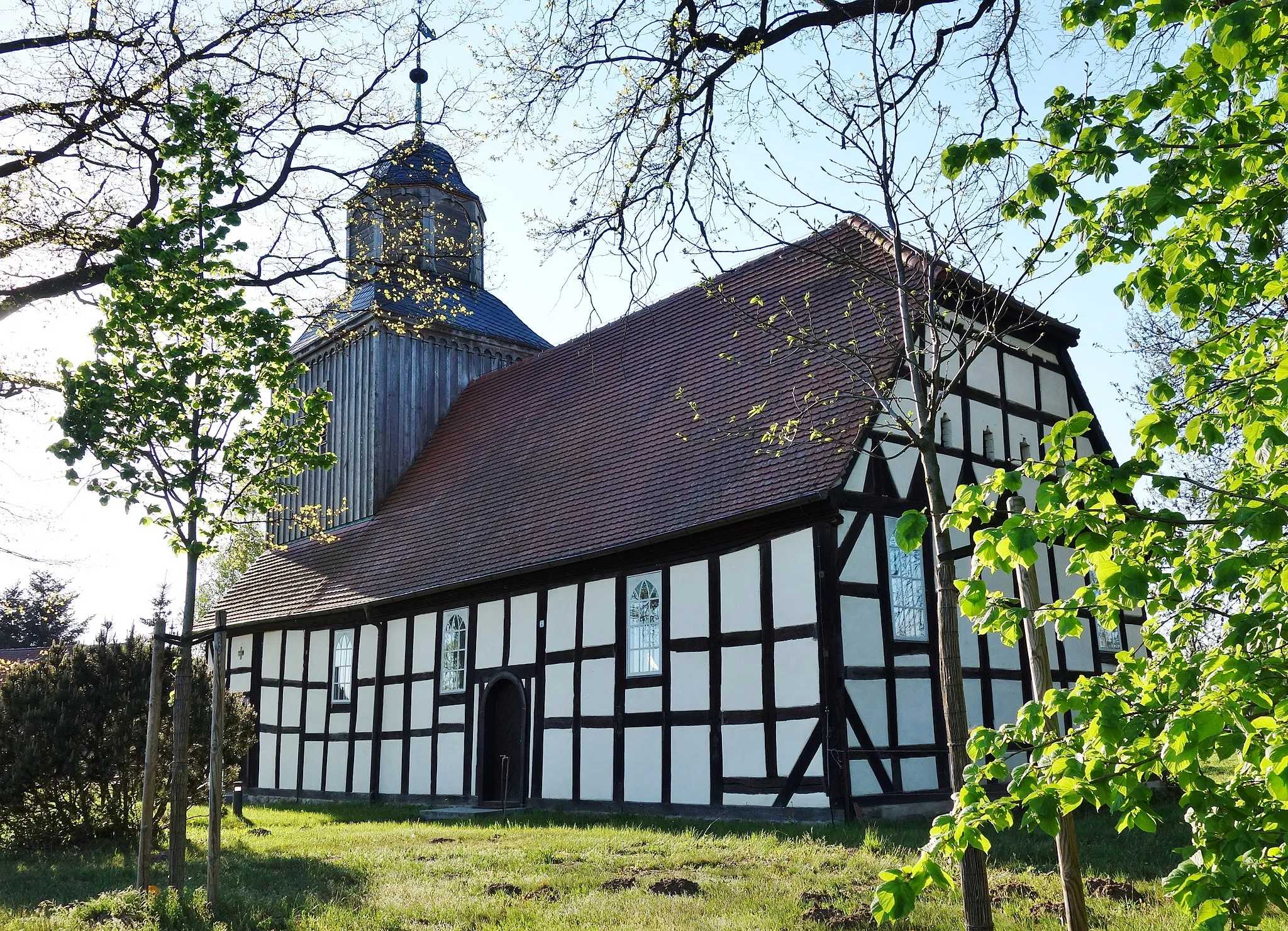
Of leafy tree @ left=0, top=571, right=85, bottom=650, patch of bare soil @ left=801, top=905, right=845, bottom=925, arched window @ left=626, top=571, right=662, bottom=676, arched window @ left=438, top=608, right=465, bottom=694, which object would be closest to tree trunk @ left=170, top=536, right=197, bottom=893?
patch of bare soil @ left=801, top=905, right=845, bottom=925

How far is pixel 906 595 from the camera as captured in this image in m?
12.8

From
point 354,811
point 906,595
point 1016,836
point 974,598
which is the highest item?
point 906,595

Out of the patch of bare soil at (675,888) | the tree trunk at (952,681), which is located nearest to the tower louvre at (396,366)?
the patch of bare soil at (675,888)

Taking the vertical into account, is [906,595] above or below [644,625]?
above

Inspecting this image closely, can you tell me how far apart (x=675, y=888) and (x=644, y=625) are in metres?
6.50

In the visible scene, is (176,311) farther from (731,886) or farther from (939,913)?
(939,913)

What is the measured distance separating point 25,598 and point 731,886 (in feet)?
141

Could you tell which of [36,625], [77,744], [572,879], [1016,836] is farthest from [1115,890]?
[36,625]

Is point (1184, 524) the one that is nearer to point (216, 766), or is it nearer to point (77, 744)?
point (216, 766)

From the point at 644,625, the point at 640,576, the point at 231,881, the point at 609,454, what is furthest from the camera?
the point at 609,454

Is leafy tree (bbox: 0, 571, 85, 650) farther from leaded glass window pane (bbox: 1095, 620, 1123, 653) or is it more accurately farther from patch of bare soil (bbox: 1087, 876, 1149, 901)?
patch of bare soil (bbox: 1087, 876, 1149, 901)

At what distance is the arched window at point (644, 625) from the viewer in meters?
13.7

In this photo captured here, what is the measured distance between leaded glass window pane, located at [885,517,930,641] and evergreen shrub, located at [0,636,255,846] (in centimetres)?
803

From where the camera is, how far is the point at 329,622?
63.2 ft
